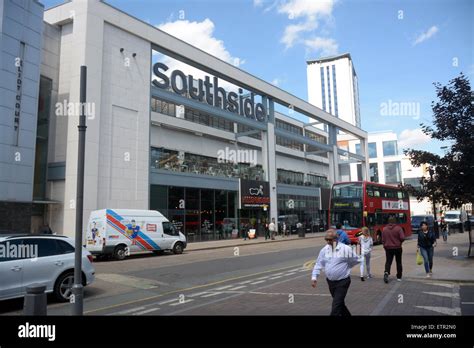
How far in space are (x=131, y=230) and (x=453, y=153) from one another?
15.5m

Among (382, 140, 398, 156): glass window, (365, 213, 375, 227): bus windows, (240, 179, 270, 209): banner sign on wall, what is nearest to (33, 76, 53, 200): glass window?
(240, 179, 270, 209): banner sign on wall

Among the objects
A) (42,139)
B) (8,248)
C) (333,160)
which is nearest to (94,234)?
(42,139)

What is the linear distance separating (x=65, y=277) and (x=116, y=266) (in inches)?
281

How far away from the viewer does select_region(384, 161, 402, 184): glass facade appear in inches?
3723

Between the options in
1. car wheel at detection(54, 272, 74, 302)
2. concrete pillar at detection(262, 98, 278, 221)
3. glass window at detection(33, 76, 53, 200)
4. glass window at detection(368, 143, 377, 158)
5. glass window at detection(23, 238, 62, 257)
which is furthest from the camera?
glass window at detection(368, 143, 377, 158)

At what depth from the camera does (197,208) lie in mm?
32500

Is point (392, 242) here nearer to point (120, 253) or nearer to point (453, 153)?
point (453, 153)

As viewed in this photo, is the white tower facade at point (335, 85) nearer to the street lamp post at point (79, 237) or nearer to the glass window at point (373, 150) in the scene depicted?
the glass window at point (373, 150)

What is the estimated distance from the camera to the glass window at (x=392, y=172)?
94.6 metres

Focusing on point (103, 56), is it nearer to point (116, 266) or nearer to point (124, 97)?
point (124, 97)

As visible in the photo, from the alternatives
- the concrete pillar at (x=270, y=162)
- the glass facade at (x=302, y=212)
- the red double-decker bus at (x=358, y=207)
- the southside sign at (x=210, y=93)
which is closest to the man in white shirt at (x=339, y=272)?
the red double-decker bus at (x=358, y=207)

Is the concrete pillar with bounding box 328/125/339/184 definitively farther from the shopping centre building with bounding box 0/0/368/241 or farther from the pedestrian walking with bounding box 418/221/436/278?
the pedestrian walking with bounding box 418/221/436/278

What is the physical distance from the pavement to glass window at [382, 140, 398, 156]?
85531 millimetres

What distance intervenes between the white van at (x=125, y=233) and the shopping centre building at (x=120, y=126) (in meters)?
4.76
